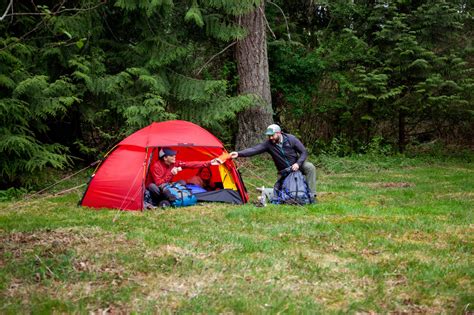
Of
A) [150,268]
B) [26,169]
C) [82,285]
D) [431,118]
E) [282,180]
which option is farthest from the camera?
[431,118]

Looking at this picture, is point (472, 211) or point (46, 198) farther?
point (46, 198)

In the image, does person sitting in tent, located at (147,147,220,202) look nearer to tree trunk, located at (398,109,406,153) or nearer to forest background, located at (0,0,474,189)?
forest background, located at (0,0,474,189)

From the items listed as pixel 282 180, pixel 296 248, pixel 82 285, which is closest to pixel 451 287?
pixel 296 248

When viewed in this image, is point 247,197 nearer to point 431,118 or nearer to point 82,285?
point 82,285

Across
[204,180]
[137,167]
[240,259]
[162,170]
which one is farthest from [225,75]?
[240,259]

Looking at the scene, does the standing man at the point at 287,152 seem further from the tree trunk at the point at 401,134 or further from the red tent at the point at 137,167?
the tree trunk at the point at 401,134

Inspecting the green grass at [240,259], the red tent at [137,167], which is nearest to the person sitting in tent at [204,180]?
the red tent at [137,167]

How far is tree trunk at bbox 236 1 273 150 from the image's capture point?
1471 centimetres

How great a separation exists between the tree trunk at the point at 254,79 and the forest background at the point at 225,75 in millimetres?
123

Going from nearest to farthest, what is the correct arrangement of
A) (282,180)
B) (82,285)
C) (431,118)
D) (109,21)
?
(82,285), (282,180), (109,21), (431,118)

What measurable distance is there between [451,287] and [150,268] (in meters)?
2.72

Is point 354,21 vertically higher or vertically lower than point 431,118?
higher

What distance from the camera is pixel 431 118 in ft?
57.3

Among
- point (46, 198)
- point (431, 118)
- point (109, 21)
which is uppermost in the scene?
point (109, 21)
